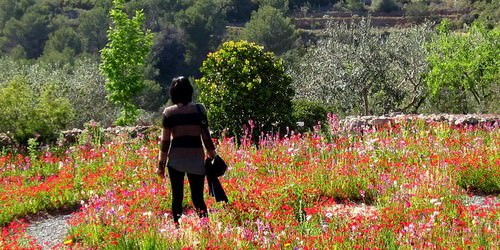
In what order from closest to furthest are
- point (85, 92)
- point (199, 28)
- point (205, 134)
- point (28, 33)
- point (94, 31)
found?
point (205, 134), point (85, 92), point (94, 31), point (199, 28), point (28, 33)

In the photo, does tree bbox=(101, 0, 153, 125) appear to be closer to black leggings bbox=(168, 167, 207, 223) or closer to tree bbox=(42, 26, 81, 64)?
black leggings bbox=(168, 167, 207, 223)

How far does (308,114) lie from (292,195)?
26.7 feet

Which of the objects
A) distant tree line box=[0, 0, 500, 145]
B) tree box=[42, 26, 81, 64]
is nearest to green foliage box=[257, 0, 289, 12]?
distant tree line box=[0, 0, 500, 145]

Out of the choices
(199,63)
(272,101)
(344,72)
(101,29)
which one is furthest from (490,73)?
(101,29)

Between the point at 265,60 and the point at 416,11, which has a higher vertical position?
the point at 265,60

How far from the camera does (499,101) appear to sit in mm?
25703

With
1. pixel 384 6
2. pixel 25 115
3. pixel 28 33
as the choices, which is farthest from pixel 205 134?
pixel 384 6

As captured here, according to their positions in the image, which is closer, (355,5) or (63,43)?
(63,43)

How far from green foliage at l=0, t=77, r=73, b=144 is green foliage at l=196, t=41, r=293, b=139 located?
4.23 m

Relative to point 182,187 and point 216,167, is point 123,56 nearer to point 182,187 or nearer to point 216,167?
point 182,187

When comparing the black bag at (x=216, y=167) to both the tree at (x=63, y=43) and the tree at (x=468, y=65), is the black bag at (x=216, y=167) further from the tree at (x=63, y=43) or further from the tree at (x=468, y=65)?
the tree at (x=63, y=43)

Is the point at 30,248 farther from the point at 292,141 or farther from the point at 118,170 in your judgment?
the point at 292,141

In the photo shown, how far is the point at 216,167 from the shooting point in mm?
6945

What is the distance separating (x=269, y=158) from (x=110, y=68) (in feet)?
27.9
